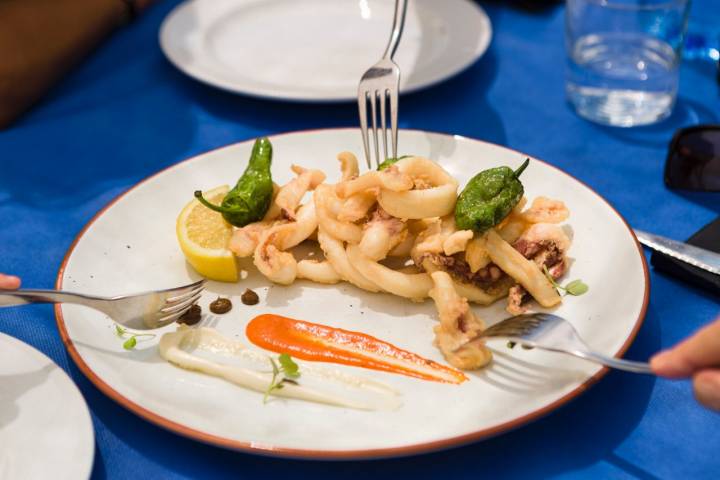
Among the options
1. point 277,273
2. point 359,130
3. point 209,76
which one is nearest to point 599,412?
point 277,273

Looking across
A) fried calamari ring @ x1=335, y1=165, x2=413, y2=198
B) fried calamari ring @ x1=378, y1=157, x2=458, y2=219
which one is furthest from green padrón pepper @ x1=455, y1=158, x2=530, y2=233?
fried calamari ring @ x1=335, y1=165, x2=413, y2=198

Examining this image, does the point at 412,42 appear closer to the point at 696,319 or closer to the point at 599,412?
the point at 696,319

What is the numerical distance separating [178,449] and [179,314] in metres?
0.37

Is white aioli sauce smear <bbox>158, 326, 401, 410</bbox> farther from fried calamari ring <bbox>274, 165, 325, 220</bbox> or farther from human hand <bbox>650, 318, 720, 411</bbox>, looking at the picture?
human hand <bbox>650, 318, 720, 411</bbox>

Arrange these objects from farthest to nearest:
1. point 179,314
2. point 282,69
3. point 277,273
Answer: point 282,69, point 277,273, point 179,314

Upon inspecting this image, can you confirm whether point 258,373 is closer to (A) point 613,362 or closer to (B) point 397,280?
(B) point 397,280

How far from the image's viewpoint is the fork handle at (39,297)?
5.36ft

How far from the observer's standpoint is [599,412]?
1.64 m

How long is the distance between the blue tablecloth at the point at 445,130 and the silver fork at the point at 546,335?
7.5 inches

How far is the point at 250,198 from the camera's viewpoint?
82.7 inches

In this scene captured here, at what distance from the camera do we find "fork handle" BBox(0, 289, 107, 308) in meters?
1.63

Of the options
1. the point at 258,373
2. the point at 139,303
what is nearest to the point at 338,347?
the point at 258,373

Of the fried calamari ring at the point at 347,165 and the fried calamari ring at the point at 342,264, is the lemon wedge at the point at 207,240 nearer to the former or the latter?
the fried calamari ring at the point at 342,264

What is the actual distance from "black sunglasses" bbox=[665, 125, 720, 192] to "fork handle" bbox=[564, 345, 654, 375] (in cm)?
115
